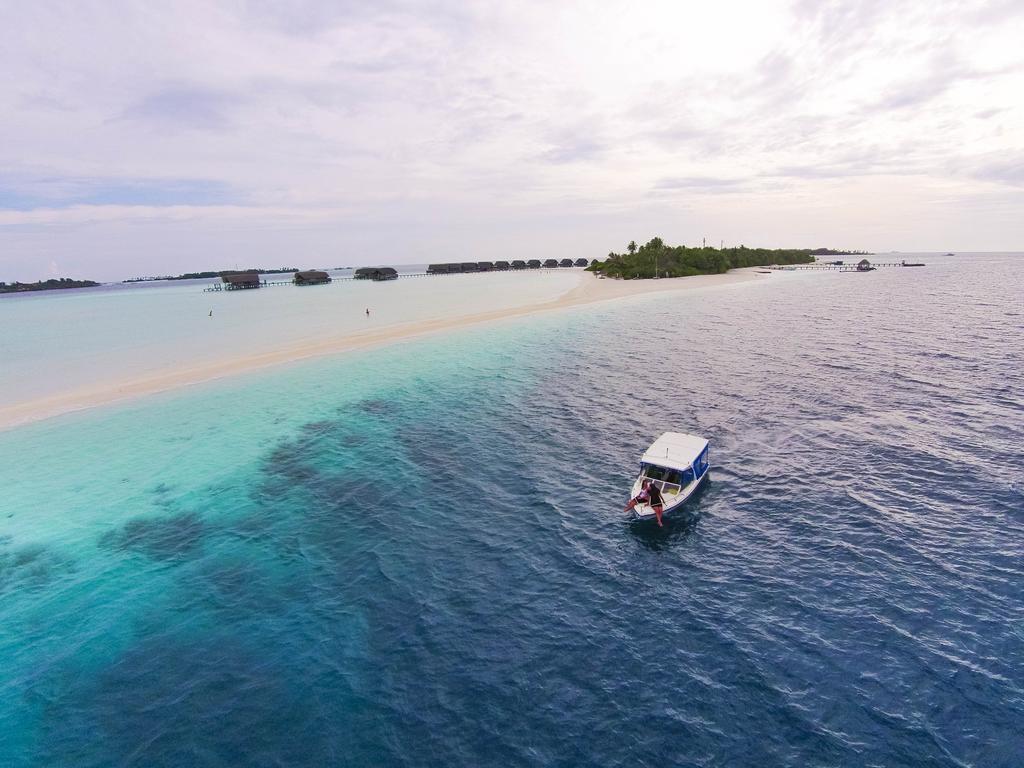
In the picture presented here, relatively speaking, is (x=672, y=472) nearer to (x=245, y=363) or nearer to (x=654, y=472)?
(x=654, y=472)

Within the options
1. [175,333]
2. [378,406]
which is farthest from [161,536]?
[175,333]

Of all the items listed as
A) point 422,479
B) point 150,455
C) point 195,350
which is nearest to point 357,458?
point 422,479

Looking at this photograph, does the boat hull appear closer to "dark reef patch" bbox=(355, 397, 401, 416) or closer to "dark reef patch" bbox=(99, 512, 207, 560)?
"dark reef patch" bbox=(99, 512, 207, 560)

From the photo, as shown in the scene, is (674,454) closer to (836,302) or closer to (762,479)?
(762,479)

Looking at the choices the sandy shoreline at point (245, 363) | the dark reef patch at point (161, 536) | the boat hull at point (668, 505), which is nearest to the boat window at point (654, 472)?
the boat hull at point (668, 505)

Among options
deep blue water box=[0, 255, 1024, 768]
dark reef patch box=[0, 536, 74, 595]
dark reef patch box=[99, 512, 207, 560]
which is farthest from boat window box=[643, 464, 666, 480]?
dark reef patch box=[0, 536, 74, 595]

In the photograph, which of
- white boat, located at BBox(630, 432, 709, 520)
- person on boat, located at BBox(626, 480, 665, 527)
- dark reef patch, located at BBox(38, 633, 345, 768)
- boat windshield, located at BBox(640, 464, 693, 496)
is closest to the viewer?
dark reef patch, located at BBox(38, 633, 345, 768)
